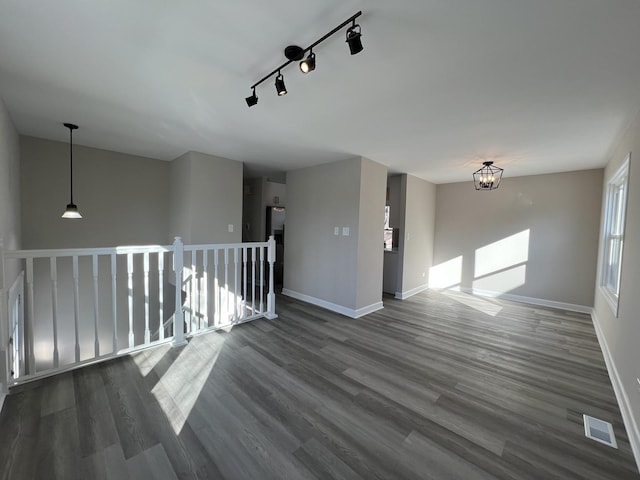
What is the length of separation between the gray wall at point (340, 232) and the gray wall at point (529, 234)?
2.42 metres

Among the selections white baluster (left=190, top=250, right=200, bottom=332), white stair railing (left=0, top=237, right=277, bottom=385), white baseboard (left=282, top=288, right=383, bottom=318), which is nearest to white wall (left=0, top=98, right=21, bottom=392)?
white stair railing (left=0, top=237, right=277, bottom=385)

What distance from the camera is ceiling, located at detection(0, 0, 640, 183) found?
4.27ft

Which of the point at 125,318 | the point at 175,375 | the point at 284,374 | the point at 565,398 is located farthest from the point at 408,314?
the point at 125,318

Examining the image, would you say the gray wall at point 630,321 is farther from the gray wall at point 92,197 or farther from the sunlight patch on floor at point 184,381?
the gray wall at point 92,197

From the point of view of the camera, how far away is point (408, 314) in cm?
412

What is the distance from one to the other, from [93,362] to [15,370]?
2.64 ft

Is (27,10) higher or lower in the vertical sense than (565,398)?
higher

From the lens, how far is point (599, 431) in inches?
70.8

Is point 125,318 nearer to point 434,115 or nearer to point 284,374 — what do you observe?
point 284,374

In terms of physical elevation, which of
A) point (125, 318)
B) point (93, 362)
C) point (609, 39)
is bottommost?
point (125, 318)

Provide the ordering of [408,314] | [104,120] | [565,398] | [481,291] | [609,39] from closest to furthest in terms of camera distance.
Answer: [609,39], [565,398], [104,120], [408,314], [481,291]

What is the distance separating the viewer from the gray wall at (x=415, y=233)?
5043mm

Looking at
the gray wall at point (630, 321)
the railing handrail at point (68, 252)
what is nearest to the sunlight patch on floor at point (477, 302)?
the gray wall at point (630, 321)

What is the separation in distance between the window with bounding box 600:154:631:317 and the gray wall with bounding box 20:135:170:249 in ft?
20.8
